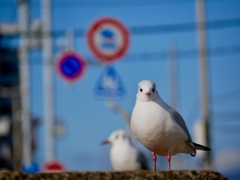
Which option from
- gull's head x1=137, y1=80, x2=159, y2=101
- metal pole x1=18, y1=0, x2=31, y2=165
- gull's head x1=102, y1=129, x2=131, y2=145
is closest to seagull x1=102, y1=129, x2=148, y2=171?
gull's head x1=102, y1=129, x2=131, y2=145

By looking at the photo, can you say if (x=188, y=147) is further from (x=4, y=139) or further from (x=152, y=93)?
(x=4, y=139)

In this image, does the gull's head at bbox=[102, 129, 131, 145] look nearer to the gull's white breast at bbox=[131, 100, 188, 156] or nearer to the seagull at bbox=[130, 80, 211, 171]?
the seagull at bbox=[130, 80, 211, 171]

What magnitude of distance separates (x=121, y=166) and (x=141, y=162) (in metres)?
0.45

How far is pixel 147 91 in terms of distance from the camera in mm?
4477

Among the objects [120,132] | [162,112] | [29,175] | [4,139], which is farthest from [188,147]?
[4,139]

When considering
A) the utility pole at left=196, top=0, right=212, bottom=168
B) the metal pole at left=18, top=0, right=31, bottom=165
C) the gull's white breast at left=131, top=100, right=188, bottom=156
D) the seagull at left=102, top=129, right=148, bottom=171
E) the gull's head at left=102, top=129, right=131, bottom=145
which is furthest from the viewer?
the metal pole at left=18, top=0, right=31, bottom=165

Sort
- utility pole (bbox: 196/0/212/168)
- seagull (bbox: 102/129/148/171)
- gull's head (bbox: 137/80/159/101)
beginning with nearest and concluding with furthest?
gull's head (bbox: 137/80/159/101), seagull (bbox: 102/129/148/171), utility pole (bbox: 196/0/212/168)

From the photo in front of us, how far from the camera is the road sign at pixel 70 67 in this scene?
1570 centimetres

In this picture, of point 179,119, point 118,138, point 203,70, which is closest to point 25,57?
point 203,70

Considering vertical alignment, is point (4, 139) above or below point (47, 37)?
below

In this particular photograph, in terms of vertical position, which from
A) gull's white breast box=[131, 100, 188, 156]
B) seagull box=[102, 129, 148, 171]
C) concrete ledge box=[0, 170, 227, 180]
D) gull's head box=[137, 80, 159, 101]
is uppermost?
gull's head box=[137, 80, 159, 101]

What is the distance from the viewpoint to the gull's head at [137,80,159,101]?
14.6 ft

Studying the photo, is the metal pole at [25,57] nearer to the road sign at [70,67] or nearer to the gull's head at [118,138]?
the road sign at [70,67]

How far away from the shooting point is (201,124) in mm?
16562
